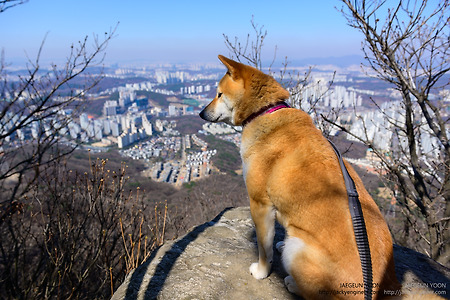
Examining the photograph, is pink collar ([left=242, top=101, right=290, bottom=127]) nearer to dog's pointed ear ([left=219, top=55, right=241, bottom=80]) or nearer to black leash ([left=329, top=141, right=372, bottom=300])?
dog's pointed ear ([left=219, top=55, right=241, bottom=80])

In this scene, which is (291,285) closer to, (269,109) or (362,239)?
(362,239)

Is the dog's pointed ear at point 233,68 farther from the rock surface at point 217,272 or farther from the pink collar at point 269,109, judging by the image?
the rock surface at point 217,272

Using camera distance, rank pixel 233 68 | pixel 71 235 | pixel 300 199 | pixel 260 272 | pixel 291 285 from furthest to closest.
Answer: pixel 71 235 < pixel 233 68 < pixel 260 272 < pixel 291 285 < pixel 300 199

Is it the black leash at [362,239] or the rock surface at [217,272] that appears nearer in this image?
the black leash at [362,239]

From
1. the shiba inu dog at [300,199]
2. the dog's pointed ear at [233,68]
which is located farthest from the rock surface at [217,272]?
the dog's pointed ear at [233,68]

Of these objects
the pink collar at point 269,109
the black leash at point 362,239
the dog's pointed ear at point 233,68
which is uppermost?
the dog's pointed ear at point 233,68

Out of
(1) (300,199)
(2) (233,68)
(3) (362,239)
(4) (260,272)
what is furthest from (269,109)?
(4) (260,272)

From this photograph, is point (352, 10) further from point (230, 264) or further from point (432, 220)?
point (230, 264)
